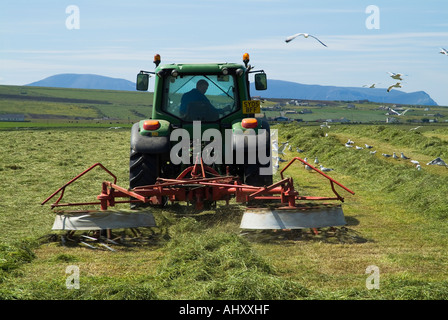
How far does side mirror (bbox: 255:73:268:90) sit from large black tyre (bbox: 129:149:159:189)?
206cm

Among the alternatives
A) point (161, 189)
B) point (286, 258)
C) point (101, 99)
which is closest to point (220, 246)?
point (286, 258)

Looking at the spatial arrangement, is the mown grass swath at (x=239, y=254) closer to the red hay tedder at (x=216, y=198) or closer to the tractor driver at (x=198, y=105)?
the red hay tedder at (x=216, y=198)

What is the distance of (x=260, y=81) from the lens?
9.44 m

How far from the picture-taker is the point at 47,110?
103062 mm

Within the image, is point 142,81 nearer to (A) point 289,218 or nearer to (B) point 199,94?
(B) point 199,94

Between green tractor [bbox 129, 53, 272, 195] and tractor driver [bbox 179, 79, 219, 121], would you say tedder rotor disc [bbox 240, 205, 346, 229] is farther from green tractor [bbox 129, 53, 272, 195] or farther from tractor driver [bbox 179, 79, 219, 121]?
tractor driver [bbox 179, 79, 219, 121]

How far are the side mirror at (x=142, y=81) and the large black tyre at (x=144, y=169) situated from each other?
126 cm

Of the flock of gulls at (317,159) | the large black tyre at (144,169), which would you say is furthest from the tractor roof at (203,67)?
the flock of gulls at (317,159)

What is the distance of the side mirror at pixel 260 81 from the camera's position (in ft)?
30.9

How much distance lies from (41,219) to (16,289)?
12.8 feet

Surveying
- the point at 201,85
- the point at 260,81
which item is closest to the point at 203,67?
the point at 201,85

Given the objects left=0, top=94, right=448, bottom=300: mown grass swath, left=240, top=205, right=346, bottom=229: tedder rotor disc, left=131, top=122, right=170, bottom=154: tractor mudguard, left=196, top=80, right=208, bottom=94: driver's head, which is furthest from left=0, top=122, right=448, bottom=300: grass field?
left=196, top=80, right=208, bottom=94: driver's head

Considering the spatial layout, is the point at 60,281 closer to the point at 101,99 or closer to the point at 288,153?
the point at 288,153
